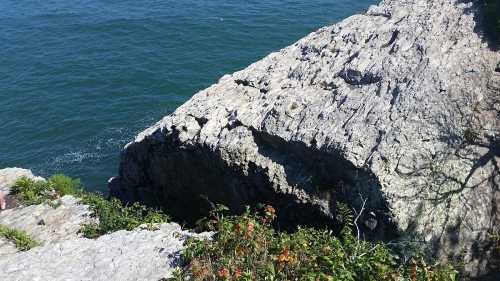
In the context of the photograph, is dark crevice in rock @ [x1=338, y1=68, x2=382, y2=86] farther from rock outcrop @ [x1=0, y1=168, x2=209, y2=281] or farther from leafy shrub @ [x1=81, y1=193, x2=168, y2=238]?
leafy shrub @ [x1=81, y1=193, x2=168, y2=238]

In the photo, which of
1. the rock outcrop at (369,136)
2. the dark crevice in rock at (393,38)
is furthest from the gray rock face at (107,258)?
the dark crevice in rock at (393,38)

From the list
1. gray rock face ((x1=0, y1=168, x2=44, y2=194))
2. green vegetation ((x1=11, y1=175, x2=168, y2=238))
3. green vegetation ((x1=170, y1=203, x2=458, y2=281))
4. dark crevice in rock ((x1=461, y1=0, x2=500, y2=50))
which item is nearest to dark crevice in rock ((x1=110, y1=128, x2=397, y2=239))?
green vegetation ((x1=11, y1=175, x2=168, y2=238))

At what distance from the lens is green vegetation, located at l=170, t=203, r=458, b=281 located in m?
12.6

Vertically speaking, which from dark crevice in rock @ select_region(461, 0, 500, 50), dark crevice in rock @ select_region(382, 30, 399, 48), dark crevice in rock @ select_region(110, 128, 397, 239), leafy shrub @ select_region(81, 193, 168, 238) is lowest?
leafy shrub @ select_region(81, 193, 168, 238)

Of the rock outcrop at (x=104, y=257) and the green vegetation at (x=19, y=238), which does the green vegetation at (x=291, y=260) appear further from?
the green vegetation at (x=19, y=238)

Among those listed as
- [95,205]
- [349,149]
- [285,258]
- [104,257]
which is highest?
[349,149]

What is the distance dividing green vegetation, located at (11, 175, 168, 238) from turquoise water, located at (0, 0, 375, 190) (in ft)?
19.4

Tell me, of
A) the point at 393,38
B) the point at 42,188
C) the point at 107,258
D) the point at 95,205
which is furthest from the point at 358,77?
the point at 42,188

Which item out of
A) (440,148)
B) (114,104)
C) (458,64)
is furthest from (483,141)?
(114,104)

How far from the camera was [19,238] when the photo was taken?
20.9 metres

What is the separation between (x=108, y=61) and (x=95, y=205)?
1074 inches

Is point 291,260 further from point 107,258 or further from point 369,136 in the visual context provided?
point 107,258

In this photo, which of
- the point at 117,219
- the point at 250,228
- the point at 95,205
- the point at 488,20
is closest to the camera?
the point at 250,228

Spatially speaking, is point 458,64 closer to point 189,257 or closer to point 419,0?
point 419,0
